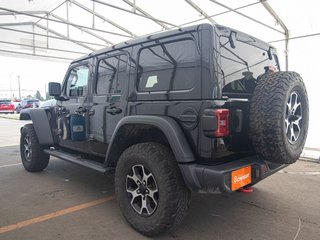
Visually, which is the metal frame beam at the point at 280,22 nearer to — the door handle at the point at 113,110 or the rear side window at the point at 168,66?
the rear side window at the point at 168,66

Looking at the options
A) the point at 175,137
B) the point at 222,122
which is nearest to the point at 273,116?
the point at 222,122

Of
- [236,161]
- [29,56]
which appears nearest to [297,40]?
[236,161]

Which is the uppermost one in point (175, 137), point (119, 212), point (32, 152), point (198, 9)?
point (198, 9)

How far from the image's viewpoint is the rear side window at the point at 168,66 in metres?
2.58

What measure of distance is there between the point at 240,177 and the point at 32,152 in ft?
12.4

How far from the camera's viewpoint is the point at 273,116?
2379mm

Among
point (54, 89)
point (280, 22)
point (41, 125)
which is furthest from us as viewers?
point (280, 22)

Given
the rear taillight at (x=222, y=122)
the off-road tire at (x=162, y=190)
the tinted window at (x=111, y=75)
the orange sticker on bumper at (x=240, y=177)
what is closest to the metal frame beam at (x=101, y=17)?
the tinted window at (x=111, y=75)

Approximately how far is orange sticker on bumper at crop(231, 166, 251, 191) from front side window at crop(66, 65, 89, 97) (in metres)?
2.46

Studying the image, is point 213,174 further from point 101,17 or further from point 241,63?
point 101,17

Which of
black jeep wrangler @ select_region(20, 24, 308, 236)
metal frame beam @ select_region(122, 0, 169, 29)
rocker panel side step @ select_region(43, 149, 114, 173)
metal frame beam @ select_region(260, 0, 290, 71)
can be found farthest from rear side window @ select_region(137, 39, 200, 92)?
metal frame beam @ select_region(122, 0, 169, 29)

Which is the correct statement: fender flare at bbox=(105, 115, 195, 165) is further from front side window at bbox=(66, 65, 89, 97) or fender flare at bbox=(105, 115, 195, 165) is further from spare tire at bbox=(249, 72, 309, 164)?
front side window at bbox=(66, 65, 89, 97)

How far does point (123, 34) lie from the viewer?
11.4m

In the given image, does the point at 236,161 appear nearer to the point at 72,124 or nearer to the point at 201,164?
the point at 201,164
